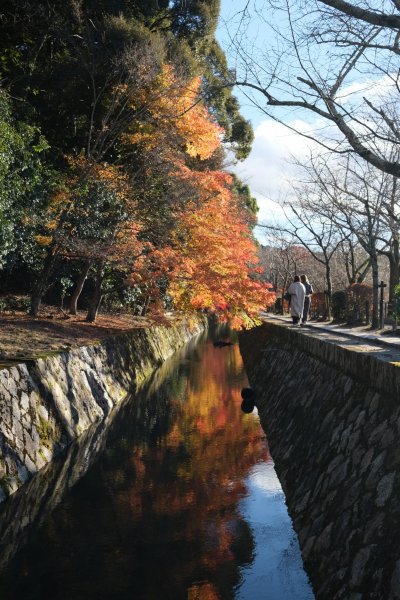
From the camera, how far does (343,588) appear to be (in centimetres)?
536

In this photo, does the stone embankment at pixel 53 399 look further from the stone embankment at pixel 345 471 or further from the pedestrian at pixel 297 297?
the pedestrian at pixel 297 297

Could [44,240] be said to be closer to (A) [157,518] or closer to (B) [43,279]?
(B) [43,279]

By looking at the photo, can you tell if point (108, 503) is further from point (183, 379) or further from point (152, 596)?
point (183, 379)

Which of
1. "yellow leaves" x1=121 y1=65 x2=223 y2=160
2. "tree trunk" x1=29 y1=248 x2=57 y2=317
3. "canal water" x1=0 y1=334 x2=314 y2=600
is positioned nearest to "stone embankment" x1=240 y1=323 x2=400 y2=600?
"canal water" x1=0 y1=334 x2=314 y2=600

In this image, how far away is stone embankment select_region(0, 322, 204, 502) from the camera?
931 centimetres

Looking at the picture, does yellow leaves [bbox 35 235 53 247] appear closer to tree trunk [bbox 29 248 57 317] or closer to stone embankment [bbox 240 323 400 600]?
tree trunk [bbox 29 248 57 317]

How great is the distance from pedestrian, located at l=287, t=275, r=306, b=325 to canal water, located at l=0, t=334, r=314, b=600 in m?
6.87

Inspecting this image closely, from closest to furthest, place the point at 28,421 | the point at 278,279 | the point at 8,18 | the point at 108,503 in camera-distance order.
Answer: the point at 108,503 → the point at 28,421 → the point at 8,18 → the point at 278,279

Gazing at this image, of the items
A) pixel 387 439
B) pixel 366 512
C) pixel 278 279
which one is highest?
pixel 278 279

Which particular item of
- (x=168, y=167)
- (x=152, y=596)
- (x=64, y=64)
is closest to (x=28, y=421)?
(x=152, y=596)

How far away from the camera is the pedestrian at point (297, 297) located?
1986 centimetres

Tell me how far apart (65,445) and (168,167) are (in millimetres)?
10771

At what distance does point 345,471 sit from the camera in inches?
269

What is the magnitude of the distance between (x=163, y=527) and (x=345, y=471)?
270 cm
